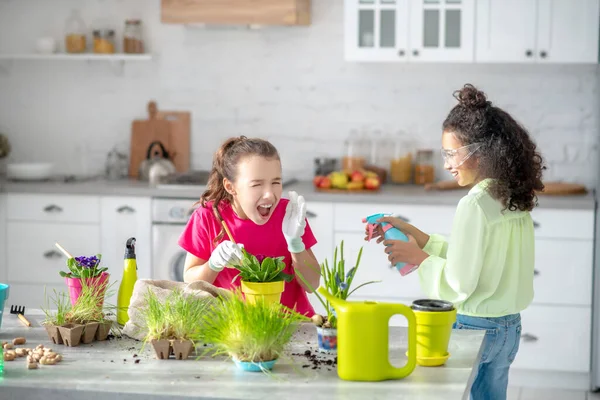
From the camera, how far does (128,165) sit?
553cm

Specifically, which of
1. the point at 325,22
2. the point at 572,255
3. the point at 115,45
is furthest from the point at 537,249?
the point at 115,45

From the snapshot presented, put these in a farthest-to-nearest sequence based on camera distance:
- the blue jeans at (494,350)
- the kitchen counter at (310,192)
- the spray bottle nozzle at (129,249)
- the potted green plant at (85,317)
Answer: the kitchen counter at (310,192) < the blue jeans at (494,350) < the spray bottle nozzle at (129,249) < the potted green plant at (85,317)

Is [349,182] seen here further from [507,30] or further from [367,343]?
[367,343]

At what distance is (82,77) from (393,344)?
384 centimetres

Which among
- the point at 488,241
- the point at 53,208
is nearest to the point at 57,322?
the point at 488,241

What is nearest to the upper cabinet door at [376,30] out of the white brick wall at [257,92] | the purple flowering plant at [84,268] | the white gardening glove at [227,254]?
the white brick wall at [257,92]

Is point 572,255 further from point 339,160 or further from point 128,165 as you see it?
point 128,165

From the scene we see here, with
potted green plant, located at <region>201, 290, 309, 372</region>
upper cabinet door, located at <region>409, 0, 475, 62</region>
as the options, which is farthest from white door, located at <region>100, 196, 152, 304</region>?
potted green plant, located at <region>201, 290, 309, 372</region>

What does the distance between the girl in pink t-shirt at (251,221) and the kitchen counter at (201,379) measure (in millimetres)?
527

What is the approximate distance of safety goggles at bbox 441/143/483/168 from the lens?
267 centimetres

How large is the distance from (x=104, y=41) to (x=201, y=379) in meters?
3.72

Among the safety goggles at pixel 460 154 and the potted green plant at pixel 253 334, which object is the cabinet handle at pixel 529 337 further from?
the potted green plant at pixel 253 334

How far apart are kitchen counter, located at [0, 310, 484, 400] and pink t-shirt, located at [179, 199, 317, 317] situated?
2.14 feet

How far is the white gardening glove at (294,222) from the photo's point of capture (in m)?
2.67
